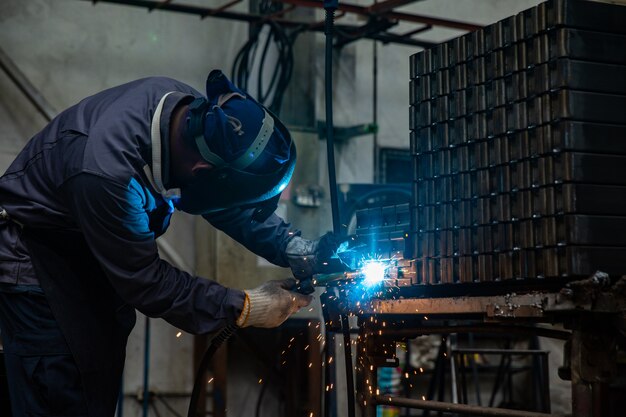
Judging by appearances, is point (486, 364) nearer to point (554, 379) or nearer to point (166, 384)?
point (554, 379)

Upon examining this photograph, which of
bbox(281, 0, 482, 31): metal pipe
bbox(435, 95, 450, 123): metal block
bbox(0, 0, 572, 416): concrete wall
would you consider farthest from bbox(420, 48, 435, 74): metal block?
bbox(0, 0, 572, 416): concrete wall

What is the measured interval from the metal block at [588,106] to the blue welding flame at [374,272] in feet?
2.95

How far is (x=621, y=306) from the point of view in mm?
2443

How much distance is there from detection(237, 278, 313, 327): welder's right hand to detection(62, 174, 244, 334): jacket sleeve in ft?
0.10

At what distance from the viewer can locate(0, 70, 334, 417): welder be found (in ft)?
8.94

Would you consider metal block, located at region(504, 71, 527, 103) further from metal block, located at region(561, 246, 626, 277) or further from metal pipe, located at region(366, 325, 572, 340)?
metal pipe, located at region(366, 325, 572, 340)

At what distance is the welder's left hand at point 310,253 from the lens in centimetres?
311

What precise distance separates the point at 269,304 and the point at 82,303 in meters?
0.59

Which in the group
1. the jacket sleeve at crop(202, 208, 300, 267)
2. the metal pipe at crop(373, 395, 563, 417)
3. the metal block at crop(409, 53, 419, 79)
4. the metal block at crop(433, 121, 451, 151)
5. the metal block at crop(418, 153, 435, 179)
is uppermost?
the metal block at crop(409, 53, 419, 79)

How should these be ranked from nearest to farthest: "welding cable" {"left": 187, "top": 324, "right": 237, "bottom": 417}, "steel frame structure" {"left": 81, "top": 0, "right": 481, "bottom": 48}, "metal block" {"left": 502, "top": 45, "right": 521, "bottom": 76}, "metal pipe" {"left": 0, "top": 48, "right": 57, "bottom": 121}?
"metal block" {"left": 502, "top": 45, "right": 521, "bottom": 76}, "welding cable" {"left": 187, "top": 324, "right": 237, "bottom": 417}, "metal pipe" {"left": 0, "top": 48, "right": 57, "bottom": 121}, "steel frame structure" {"left": 81, "top": 0, "right": 481, "bottom": 48}

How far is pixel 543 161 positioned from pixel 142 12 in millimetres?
4624

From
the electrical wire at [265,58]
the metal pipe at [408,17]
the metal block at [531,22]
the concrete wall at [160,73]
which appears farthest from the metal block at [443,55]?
the electrical wire at [265,58]

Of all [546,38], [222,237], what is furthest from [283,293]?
[222,237]

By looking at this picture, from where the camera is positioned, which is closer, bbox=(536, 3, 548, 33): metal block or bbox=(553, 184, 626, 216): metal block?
bbox=(553, 184, 626, 216): metal block
